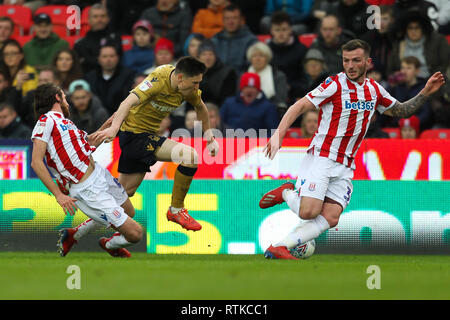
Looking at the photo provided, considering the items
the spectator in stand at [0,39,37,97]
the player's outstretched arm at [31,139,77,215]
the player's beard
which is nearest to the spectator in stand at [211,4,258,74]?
the spectator in stand at [0,39,37,97]

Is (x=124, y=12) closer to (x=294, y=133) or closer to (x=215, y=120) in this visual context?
Result: (x=215, y=120)

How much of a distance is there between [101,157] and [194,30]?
153 inches

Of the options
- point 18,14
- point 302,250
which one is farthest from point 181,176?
point 18,14

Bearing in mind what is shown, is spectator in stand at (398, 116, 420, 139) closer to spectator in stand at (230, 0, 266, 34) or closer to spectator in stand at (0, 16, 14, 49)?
spectator in stand at (230, 0, 266, 34)

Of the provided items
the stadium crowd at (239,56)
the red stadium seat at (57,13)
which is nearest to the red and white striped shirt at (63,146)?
the stadium crowd at (239,56)

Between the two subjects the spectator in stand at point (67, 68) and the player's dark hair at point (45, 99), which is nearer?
the player's dark hair at point (45, 99)

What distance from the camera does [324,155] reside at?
27.9 ft

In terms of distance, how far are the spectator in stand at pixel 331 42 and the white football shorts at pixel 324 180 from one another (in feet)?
A: 17.3

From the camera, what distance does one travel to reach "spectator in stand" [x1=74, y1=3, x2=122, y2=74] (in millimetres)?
14969

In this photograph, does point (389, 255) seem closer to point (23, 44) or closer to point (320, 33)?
point (320, 33)

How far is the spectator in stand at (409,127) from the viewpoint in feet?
42.1

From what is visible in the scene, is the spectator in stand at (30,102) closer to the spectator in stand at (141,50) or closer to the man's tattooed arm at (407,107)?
the spectator in stand at (141,50)

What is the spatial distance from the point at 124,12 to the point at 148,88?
7.49m

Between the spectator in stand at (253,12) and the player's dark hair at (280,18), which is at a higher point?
the spectator in stand at (253,12)
